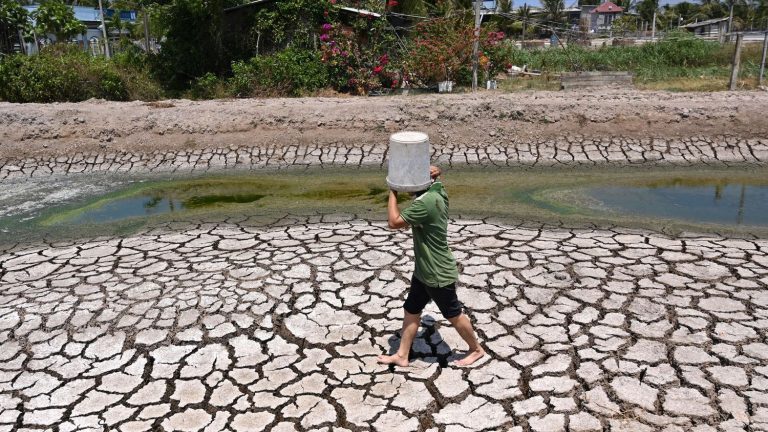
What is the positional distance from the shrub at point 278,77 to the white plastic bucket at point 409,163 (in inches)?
487

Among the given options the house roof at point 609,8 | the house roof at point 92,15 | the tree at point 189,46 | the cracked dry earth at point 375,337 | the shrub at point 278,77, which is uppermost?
the house roof at point 609,8

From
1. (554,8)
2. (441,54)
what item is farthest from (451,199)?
(554,8)

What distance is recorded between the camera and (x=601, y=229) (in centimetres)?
716

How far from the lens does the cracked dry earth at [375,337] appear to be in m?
3.96

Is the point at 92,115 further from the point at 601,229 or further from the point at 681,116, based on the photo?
the point at 681,116

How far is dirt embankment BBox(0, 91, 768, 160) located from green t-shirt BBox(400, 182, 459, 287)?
7.80 meters

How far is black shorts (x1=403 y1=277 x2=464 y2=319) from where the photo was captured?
3.99m

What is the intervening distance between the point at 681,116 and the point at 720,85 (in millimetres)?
5085

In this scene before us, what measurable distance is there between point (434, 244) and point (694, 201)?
6.07 m

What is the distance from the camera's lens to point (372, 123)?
473 inches

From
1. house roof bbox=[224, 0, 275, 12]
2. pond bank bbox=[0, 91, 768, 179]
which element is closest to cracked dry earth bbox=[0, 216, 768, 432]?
pond bank bbox=[0, 91, 768, 179]

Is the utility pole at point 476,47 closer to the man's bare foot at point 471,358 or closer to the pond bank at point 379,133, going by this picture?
the pond bank at point 379,133

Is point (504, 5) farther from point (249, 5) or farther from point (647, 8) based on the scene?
point (249, 5)

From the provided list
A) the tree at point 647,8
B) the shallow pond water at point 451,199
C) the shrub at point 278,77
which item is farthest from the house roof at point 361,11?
the tree at point 647,8
